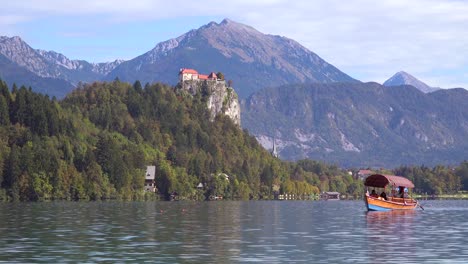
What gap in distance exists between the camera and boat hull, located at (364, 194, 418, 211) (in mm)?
171000

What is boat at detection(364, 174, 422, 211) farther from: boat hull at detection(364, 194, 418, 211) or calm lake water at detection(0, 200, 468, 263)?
calm lake water at detection(0, 200, 468, 263)

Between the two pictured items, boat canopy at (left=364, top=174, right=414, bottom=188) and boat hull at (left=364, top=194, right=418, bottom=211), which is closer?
boat hull at (left=364, top=194, right=418, bottom=211)

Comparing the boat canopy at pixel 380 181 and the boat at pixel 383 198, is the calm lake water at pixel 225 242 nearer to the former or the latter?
the boat at pixel 383 198

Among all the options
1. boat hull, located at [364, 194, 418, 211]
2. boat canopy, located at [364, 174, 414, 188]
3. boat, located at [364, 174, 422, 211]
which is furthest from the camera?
boat canopy, located at [364, 174, 414, 188]

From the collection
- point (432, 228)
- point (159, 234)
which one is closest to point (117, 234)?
point (159, 234)

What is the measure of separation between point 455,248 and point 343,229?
28828 mm

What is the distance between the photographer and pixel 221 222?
396 feet

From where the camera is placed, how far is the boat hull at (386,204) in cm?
17100

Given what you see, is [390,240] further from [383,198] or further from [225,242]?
[383,198]

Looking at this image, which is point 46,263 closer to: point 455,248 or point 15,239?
point 15,239

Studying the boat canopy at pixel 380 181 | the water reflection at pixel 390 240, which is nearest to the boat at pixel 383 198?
the boat canopy at pixel 380 181

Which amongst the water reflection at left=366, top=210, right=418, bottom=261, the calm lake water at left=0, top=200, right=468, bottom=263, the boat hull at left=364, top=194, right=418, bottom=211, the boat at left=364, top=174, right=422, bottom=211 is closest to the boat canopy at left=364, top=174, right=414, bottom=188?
the boat at left=364, top=174, right=422, bottom=211

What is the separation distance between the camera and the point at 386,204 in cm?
17450

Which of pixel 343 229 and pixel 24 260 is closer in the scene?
pixel 24 260
